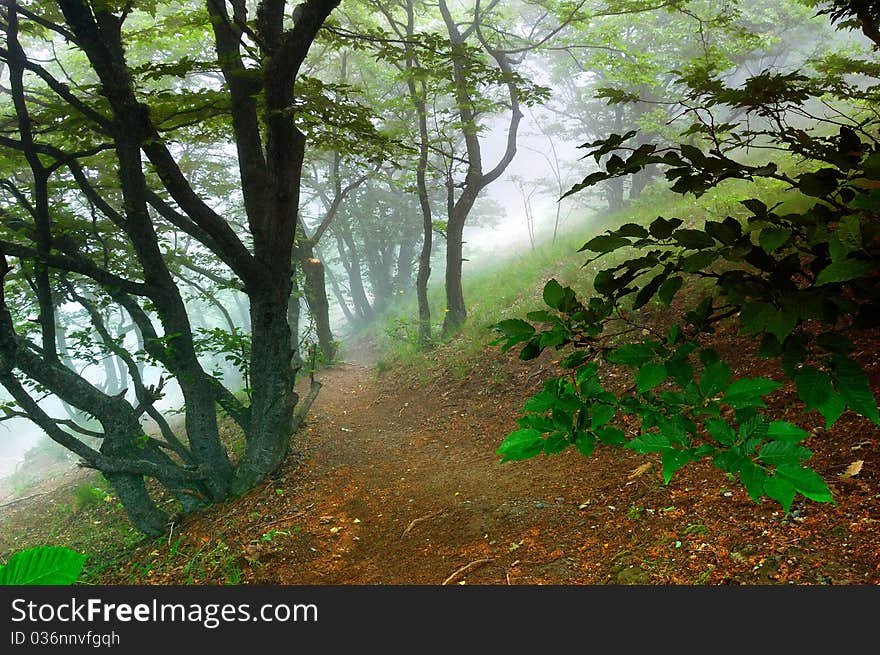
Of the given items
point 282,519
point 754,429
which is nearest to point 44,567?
point 754,429

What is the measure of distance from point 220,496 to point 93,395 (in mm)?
1703

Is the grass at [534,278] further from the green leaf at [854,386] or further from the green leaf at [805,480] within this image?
the green leaf at [805,480]

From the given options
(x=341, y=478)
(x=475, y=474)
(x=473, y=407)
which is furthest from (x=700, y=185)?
(x=473, y=407)

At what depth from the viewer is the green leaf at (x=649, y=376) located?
1162 millimetres

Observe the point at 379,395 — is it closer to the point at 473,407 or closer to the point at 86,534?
the point at 473,407

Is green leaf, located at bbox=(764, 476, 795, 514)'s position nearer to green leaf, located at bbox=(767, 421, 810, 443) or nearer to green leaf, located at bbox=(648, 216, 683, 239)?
green leaf, located at bbox=(767, 421, 810, 443)

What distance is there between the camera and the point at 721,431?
1.03 m

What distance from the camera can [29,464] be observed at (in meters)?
21.7

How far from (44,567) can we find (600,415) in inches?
45.4

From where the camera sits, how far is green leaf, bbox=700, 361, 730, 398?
1119 mm

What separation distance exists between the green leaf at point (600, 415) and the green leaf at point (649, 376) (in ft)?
0.30

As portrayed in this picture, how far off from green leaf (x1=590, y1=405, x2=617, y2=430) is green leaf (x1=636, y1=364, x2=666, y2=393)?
0.30ft

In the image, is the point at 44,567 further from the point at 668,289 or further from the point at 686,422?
the point at 668,289

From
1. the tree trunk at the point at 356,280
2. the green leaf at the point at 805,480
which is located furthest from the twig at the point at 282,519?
the tree trunk at the point at 356,280
